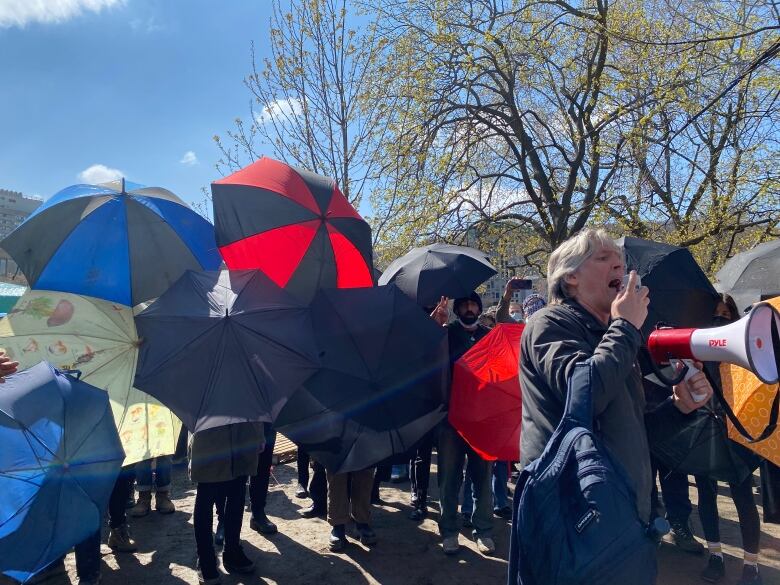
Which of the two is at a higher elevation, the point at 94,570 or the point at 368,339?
the point at 368,339

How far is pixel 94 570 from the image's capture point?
341 centimetres

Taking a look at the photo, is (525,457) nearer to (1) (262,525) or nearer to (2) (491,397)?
(2) (491,397)

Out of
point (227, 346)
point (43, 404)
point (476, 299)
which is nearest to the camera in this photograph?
point (43, 404)

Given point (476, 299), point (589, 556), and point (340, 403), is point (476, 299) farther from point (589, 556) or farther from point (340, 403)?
point (589, 556)

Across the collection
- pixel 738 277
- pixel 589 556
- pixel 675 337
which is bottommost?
pixel 589 556

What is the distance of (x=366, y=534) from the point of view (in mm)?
4184

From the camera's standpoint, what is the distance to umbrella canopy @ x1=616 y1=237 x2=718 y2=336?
3938 millimetres

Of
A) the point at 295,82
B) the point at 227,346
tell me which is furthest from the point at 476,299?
the point at 295,82

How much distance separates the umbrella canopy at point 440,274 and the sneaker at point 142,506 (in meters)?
2.88

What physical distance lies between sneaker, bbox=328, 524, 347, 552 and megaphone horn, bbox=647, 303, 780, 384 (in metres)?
2.92

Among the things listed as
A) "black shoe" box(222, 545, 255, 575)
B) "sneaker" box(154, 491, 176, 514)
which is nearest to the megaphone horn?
"black shoe" box(222, 545, 255, 575)

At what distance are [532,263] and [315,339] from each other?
9954mm

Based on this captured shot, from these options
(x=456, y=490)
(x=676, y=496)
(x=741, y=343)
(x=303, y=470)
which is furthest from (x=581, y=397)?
(x=303, y=470)

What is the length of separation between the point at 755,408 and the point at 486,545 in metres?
2.01
